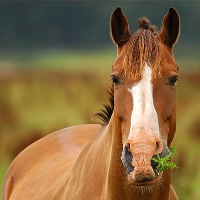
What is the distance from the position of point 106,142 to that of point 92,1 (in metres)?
55.5

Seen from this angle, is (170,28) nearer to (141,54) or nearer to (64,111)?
(141,54)

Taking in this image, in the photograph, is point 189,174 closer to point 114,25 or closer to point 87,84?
point 114,25

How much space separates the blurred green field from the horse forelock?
A: 4313 millimetres

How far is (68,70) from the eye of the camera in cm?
3203

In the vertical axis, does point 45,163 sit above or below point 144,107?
below

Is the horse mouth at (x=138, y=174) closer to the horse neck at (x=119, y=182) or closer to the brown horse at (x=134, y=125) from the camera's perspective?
the brown horse at (x=134, y=125)

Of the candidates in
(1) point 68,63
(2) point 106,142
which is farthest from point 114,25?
(1) point 68,63

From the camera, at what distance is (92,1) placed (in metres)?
59.7

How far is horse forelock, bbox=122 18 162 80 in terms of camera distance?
4320 millimetres

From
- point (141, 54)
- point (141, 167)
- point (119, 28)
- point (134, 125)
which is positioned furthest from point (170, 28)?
point (141, 167)

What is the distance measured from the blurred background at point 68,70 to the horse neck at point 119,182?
0.69 metres

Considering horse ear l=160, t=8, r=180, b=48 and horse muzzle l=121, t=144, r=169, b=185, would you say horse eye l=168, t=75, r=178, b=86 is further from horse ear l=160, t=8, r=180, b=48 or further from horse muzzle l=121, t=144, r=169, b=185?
horse muzzle l=121, t=144, r=169, b=185

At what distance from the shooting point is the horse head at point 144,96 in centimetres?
400

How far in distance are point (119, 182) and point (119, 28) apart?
0.97m
